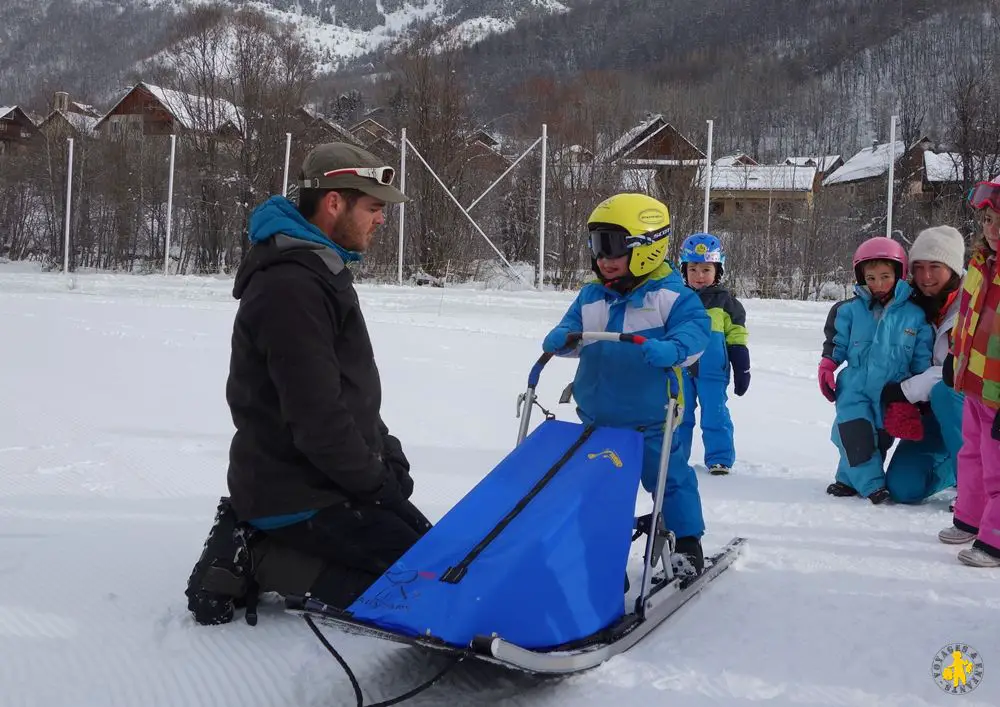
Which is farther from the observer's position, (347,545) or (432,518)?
(432,518)

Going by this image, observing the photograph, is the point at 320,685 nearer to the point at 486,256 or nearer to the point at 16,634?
the point at 16,634

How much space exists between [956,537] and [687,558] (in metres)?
1.43

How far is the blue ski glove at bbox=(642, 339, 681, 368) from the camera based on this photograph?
3330 mm

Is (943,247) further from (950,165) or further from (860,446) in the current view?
(950,165)

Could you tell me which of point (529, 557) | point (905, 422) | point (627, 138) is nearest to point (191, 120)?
point (627, 138)

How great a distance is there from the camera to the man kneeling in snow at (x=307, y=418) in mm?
3023

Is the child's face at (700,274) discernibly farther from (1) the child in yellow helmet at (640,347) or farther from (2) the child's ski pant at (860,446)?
(1) the child in yellow helmet at (640,347)

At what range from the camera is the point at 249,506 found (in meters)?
3.17

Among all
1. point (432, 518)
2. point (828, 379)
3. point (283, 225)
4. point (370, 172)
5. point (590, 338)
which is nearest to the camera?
point (283, 225)

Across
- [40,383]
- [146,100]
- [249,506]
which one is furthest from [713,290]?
[146,100]

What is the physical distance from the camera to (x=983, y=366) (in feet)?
12.3

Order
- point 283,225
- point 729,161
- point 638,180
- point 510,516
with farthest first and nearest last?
point 729,161 < point 638,180 < point 283,225 < point 510,516

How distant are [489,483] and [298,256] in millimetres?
1015

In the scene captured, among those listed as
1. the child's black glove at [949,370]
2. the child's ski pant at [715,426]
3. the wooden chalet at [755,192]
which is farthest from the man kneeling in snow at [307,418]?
the wooden chalet at [755,192]
